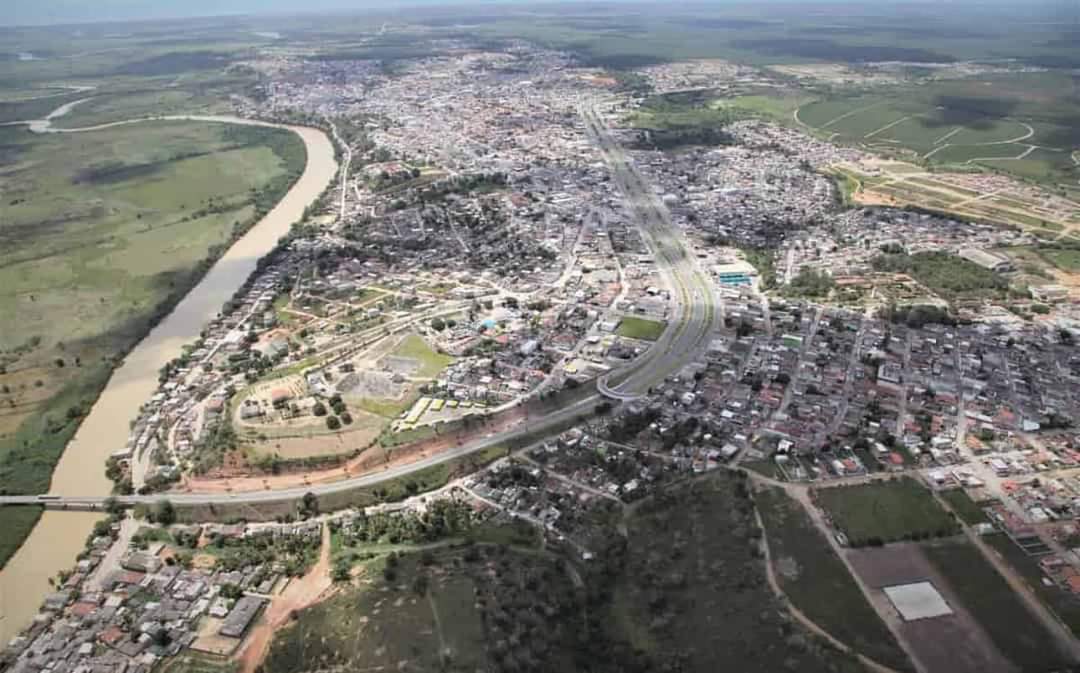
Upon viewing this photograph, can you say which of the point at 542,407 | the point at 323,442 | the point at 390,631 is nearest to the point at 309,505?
the point at 323,442

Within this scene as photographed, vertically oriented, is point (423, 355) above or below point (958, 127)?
below

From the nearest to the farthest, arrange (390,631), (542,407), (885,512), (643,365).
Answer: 1. (390,631)
2. (885,512)
3. (542,407)
4. (643,365)

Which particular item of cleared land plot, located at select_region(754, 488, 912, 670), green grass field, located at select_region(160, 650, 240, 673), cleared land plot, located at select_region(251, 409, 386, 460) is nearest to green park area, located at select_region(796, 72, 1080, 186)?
cleared land plot, located at select_region(754, 488, 912, 670)

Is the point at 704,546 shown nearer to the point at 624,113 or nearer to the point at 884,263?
the point at 884,263

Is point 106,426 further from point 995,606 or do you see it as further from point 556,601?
point 995,606

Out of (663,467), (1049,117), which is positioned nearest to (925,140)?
(1049,117)

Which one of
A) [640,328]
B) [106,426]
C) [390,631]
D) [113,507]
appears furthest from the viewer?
[640,328]

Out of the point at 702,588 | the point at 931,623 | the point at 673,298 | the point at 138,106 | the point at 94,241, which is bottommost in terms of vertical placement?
the point at 931,623
